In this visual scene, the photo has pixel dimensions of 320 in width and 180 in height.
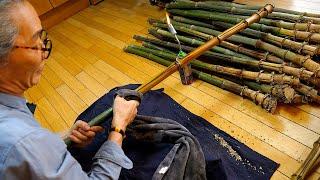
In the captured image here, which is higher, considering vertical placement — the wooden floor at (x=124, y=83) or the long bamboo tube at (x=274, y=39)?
the long bamboo tube at (x=274, y=39)

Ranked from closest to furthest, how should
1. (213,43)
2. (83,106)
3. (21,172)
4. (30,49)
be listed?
(21,172) → (30,49) → (213,43) → (83,106)

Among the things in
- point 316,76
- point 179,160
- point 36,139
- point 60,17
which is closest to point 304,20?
point 316,76

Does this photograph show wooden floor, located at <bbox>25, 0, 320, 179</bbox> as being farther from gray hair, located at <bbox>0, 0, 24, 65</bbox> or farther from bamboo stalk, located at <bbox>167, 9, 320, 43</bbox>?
gray hair, located at <bbox>0, 0, 24, 65</bbox>

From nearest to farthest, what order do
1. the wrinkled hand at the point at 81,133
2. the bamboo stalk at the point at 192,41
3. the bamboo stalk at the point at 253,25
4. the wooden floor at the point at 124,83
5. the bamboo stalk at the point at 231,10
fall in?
the wrinkled hand at the point at 81,133 < the wooden floor at the point at 124,83 < the bamboo stalk at the point at 253,25 < the bamboo stalk at the point at 231,10 < the bamboo stalk at the point at 192,41

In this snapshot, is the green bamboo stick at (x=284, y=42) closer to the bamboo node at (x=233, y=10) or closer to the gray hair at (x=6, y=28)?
the bamboo node at (x=233, y=10)

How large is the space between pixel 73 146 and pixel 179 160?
0.64m

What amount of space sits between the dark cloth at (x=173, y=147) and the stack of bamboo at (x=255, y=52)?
0.84 metres

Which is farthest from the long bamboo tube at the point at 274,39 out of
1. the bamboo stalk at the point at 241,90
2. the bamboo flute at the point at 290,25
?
the bamboo stalk at the point at 241,90

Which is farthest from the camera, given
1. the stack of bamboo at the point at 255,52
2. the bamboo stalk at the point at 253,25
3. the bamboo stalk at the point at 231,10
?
the bamboo stalk at the point at 231,10

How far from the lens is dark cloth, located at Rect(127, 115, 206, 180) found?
1541mm

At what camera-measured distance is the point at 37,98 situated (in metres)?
3.20

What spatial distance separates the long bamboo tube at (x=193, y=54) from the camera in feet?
5.69

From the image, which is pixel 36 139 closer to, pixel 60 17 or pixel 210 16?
pixel 210 16

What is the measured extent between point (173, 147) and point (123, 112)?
36 centimetres
